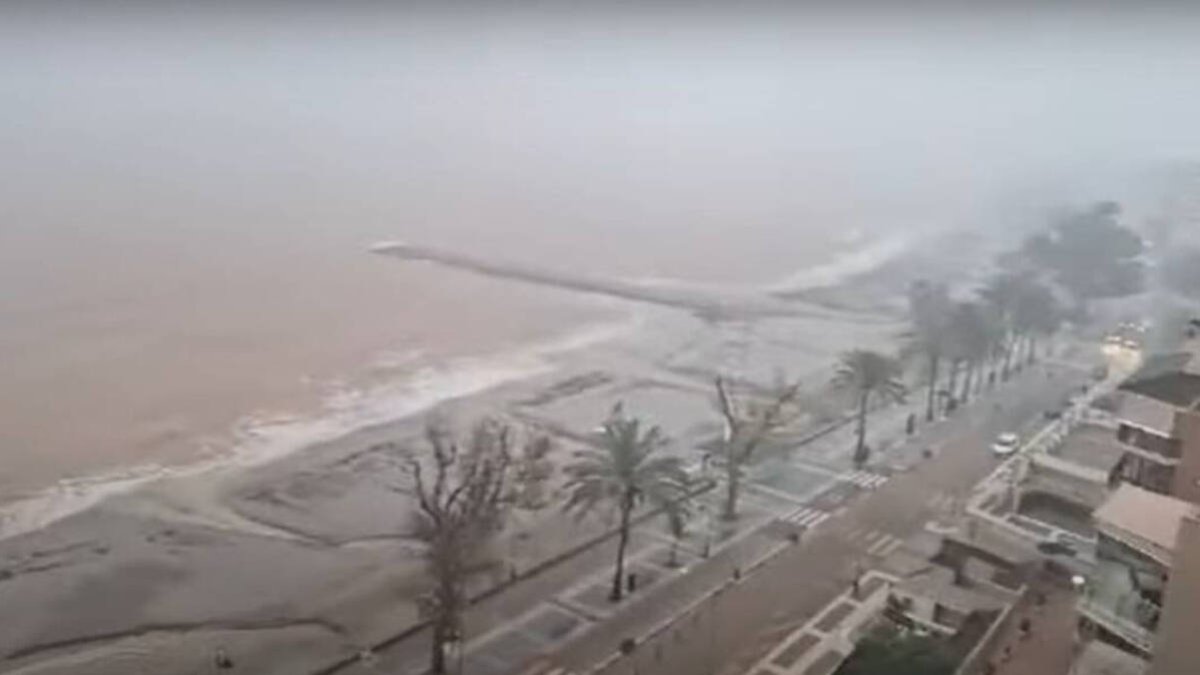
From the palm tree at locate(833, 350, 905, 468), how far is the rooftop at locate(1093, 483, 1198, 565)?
385cm

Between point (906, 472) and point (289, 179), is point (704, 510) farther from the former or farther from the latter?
point (289, 179)

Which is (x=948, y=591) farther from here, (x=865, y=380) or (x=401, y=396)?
(x=401, y=396)

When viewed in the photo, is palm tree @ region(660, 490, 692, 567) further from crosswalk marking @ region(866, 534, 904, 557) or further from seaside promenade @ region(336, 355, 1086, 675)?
crosswalk marking @ region(866, 534, 904, 557)

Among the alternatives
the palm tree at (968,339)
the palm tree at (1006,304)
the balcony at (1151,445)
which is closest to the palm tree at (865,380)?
the palm tree at (968,339)

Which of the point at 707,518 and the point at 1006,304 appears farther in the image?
the point at 1006,304

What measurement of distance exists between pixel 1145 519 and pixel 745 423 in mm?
4552

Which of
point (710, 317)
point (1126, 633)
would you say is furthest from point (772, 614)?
point (710, 317)

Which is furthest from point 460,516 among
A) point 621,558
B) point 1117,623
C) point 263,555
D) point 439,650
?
point 1117,623

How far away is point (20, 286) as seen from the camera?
12.7 m

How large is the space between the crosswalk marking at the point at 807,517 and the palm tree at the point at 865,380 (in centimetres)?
102

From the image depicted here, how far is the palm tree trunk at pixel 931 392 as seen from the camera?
992cm

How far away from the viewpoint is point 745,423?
9.16 meters

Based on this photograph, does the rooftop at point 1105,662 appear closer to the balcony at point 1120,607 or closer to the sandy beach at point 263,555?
the balcony at point 1120,607

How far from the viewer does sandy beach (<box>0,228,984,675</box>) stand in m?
6.39
